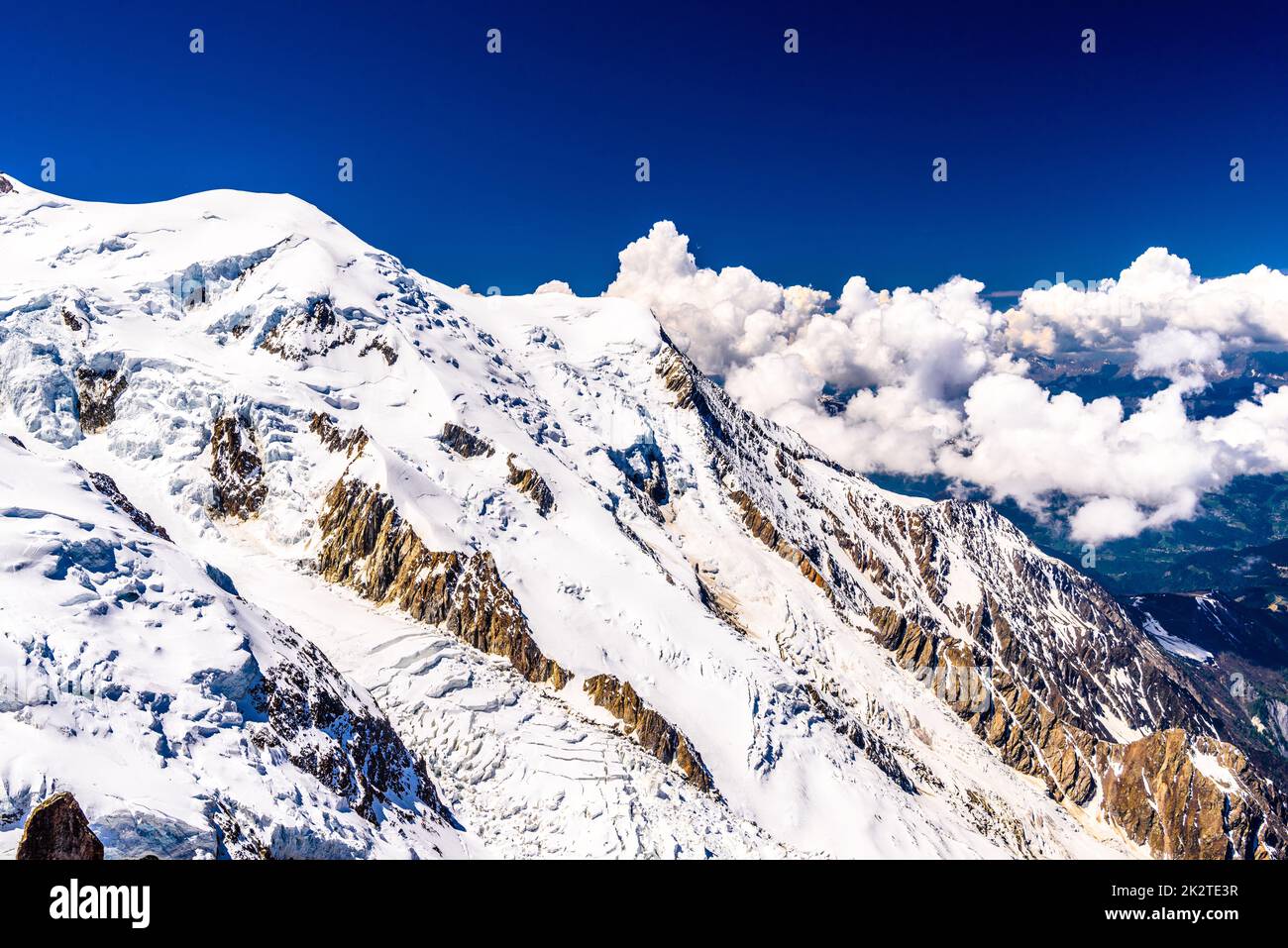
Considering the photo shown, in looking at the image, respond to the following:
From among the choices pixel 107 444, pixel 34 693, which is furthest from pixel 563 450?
pixel 34 693

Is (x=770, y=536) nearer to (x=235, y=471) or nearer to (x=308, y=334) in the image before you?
(x=308, y=334)

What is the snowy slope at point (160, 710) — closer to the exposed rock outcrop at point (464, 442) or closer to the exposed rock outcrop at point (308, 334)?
the exposed rock outcrop at point (464, 442)

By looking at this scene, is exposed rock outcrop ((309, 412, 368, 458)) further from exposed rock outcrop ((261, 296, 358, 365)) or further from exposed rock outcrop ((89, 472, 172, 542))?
exposed rock outcrop ((89, 472, 172, 542))

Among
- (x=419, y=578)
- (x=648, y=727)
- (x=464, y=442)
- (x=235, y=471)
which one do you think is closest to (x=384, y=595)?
(x=419, y=578)
